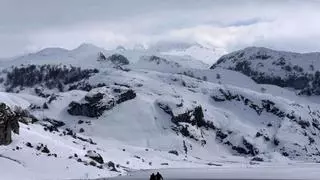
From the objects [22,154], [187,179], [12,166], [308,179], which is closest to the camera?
[12,166]

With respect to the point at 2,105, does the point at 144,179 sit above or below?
below

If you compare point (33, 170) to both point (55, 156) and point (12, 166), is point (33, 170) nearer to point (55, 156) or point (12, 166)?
point (12, 166)

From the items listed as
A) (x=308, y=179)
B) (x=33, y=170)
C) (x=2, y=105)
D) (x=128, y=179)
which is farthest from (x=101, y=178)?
(x=308, y=179)

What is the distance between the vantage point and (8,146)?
179750mm

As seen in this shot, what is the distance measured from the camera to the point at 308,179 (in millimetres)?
198625

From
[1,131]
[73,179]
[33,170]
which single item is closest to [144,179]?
[73,179]

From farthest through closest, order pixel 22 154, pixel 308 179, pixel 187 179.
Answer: pixel 308 179
pixel 187 179
pixel 22 154

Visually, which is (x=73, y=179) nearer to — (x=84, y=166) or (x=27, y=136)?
(x=84, y=166)

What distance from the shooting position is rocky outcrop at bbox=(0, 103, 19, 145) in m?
182

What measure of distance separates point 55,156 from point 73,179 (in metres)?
17.3

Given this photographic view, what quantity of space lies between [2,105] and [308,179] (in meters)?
95.1

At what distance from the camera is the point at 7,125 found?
7303 inches

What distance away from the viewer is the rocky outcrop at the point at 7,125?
598 feet

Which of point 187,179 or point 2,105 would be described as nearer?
point 187,179
